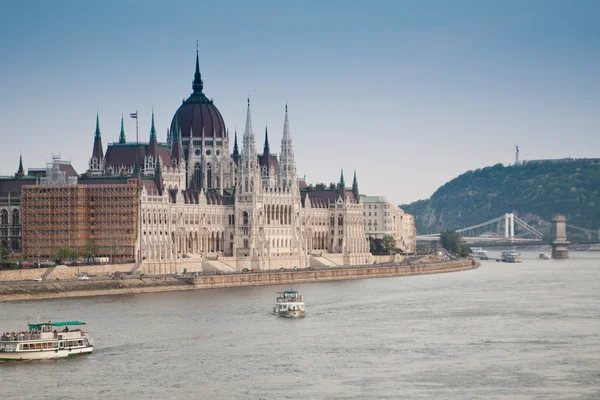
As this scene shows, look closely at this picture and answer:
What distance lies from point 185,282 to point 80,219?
639 inches

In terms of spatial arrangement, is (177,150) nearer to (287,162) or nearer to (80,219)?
(287,162)

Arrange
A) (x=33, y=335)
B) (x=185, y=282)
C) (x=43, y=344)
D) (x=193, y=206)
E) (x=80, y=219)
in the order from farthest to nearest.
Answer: (x=193, y=206) → (x=80, y=219) → (x=185, y=282) → (x=33, y=335) → (x=43, y=344)

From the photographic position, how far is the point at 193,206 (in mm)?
160625

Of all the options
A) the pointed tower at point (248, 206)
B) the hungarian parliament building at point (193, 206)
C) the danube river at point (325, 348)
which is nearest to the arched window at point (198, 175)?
the hungarian parliament building at point (193, 206)

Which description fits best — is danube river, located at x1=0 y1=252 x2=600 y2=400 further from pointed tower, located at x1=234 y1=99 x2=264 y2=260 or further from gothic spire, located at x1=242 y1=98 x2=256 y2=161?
gothic spire, located at x1=242 y1=98 x2=256 y2=161

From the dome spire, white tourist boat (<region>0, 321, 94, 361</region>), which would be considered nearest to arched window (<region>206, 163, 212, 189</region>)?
the dome spire

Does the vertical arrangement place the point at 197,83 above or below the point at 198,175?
above

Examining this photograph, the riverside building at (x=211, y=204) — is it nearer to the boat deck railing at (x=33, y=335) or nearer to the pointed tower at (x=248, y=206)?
the pointed tower at (x=248, y=206)

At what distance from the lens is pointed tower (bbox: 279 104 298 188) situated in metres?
180

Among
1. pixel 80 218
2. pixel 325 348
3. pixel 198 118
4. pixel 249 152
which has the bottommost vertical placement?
pixel 325 348

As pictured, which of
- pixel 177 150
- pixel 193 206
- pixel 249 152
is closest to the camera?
pixel 193 206

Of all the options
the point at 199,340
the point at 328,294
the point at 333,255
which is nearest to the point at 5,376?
the point at 199,340

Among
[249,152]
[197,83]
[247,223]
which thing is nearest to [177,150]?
[249,152]

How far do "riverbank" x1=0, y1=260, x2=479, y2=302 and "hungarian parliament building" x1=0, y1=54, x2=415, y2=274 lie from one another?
680 cm
